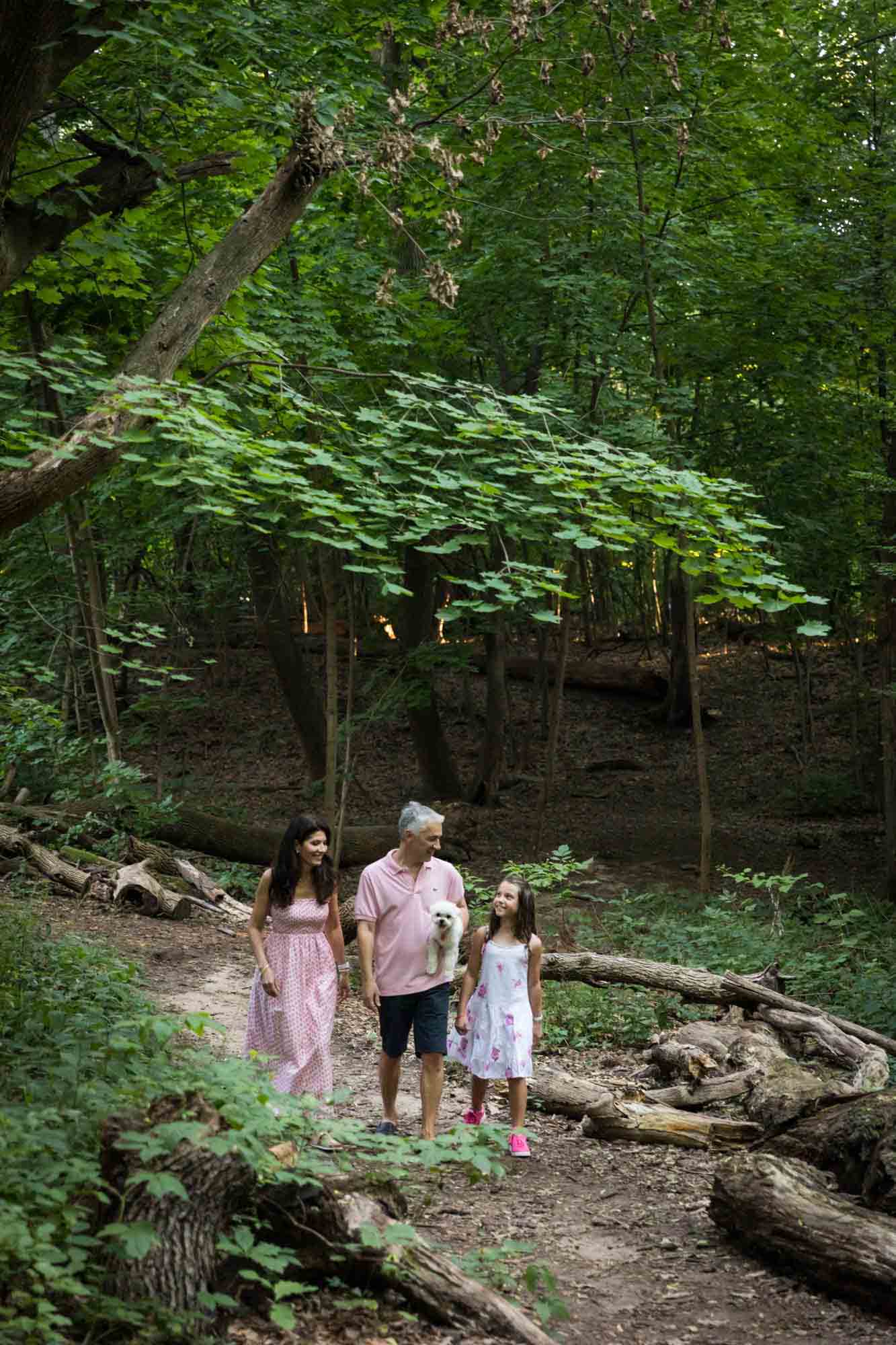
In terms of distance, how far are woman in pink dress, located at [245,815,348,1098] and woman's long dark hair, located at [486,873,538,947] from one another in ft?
3.27

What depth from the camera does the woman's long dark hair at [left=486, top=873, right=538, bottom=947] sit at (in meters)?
6.59

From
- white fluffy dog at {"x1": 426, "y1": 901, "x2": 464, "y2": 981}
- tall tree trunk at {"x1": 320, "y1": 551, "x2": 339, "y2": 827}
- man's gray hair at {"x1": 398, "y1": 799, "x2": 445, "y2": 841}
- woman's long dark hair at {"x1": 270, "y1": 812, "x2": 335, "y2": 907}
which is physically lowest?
white fluffy dog at {"x1": 426, "y1": 901, "x2": 464, "y2": 981}

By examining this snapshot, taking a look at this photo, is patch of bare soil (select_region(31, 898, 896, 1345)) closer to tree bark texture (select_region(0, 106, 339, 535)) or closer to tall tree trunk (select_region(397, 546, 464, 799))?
tree bark texture (select_region(0, 106, 339, 535))

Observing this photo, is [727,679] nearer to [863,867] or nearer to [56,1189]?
[863,867]

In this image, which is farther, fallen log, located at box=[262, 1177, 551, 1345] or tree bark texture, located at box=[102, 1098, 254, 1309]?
fallen log, located at box=[262, 1177, 551, 1345]

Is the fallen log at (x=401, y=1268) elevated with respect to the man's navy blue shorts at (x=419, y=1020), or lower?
lower

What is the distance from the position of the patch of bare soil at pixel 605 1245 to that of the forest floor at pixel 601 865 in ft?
0.04

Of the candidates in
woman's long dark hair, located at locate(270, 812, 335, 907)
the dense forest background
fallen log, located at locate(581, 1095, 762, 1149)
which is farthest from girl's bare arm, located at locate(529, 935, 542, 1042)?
the dense forest background

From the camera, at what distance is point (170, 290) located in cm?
967

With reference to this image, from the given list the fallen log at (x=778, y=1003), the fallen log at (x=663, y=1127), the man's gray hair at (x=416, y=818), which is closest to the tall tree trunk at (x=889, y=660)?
the fallen log at (x=778, y=1003)

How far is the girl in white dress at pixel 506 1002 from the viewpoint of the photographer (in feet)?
21.3

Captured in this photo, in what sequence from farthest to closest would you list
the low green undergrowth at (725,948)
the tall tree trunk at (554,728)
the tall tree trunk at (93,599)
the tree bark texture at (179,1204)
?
the tall tree trunk at (554,728), the tall tree trunk at (93,599), the low green undergrowth at (725,948), the tree bark texture at (179,1204)

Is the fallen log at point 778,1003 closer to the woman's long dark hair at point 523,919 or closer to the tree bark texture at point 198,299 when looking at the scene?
the woman's long dark hair at point 523,919

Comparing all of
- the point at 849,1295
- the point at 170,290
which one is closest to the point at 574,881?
the point at 170,290
